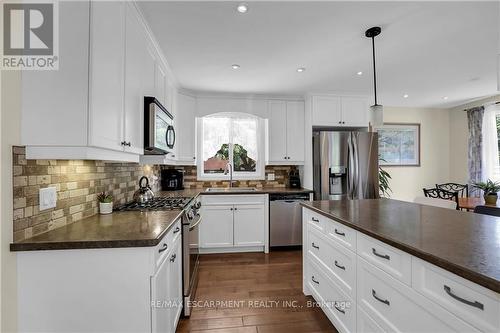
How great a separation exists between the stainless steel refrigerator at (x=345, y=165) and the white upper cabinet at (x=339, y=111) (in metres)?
0.33

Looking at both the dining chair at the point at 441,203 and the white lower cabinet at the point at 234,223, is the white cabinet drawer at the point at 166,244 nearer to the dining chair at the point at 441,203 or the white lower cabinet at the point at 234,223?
the white lower cabinet at the point at 234,223

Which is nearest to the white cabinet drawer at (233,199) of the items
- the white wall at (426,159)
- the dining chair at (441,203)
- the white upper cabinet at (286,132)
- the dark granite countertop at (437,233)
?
the white upper cabinet at (286,132)

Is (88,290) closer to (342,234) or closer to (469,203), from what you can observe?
(342,234)

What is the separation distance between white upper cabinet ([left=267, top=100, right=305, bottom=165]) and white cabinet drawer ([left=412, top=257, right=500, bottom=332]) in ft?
9.70

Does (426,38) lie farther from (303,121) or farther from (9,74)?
(9,74)

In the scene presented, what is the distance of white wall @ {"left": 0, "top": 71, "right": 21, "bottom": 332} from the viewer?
1.07m

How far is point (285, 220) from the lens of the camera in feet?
11.9

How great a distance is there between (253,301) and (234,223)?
1.37m

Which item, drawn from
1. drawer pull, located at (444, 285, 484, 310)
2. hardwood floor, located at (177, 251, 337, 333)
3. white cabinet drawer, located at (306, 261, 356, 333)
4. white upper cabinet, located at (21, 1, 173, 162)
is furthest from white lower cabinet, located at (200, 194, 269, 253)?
drawer pull, located at (444, 285, 484, 310)

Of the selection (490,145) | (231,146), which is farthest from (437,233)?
(490,145)

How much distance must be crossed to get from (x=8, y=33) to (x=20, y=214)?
0.84 m

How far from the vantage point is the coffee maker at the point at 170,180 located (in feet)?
12.0

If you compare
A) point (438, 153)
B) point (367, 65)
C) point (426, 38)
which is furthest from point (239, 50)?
point (438, 153)

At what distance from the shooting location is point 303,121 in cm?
400
